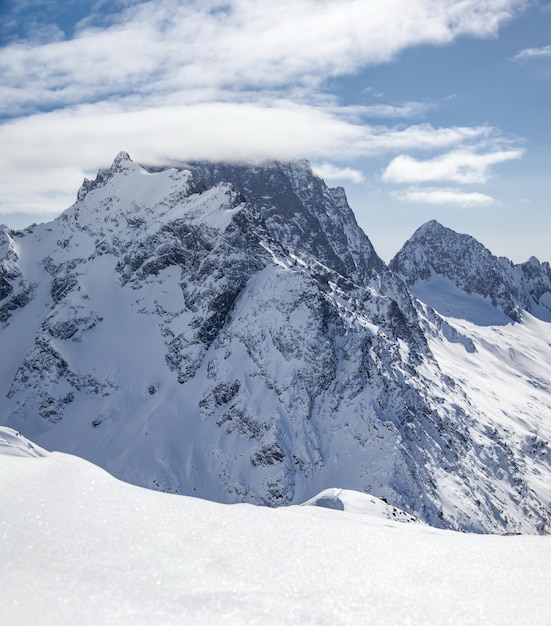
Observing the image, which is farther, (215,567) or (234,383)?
(234,383)

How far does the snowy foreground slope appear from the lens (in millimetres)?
7574

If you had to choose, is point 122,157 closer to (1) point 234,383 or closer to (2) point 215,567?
(1) point 234,383

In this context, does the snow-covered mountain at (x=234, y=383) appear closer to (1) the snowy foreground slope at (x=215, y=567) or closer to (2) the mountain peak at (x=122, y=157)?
(2) the mountain peak at (x=122, y=157)

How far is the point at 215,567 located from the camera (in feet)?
28.5

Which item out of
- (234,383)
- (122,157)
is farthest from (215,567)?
(122,157)

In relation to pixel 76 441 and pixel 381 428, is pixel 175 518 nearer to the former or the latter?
pixel 381 428

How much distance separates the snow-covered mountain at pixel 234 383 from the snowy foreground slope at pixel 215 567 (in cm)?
9974

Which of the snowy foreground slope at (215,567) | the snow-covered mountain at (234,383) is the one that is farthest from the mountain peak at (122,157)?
the snowy foreground slope at (215,567)

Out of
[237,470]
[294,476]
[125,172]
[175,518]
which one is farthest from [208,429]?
[175,518]

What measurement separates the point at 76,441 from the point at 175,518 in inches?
4851

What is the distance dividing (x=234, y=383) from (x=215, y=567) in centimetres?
11711

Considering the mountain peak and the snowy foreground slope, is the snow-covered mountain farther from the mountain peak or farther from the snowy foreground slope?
the snowy foreground slope

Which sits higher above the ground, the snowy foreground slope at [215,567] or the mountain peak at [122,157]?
the mountain peak at [122,157]

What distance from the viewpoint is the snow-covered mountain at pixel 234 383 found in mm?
112500
